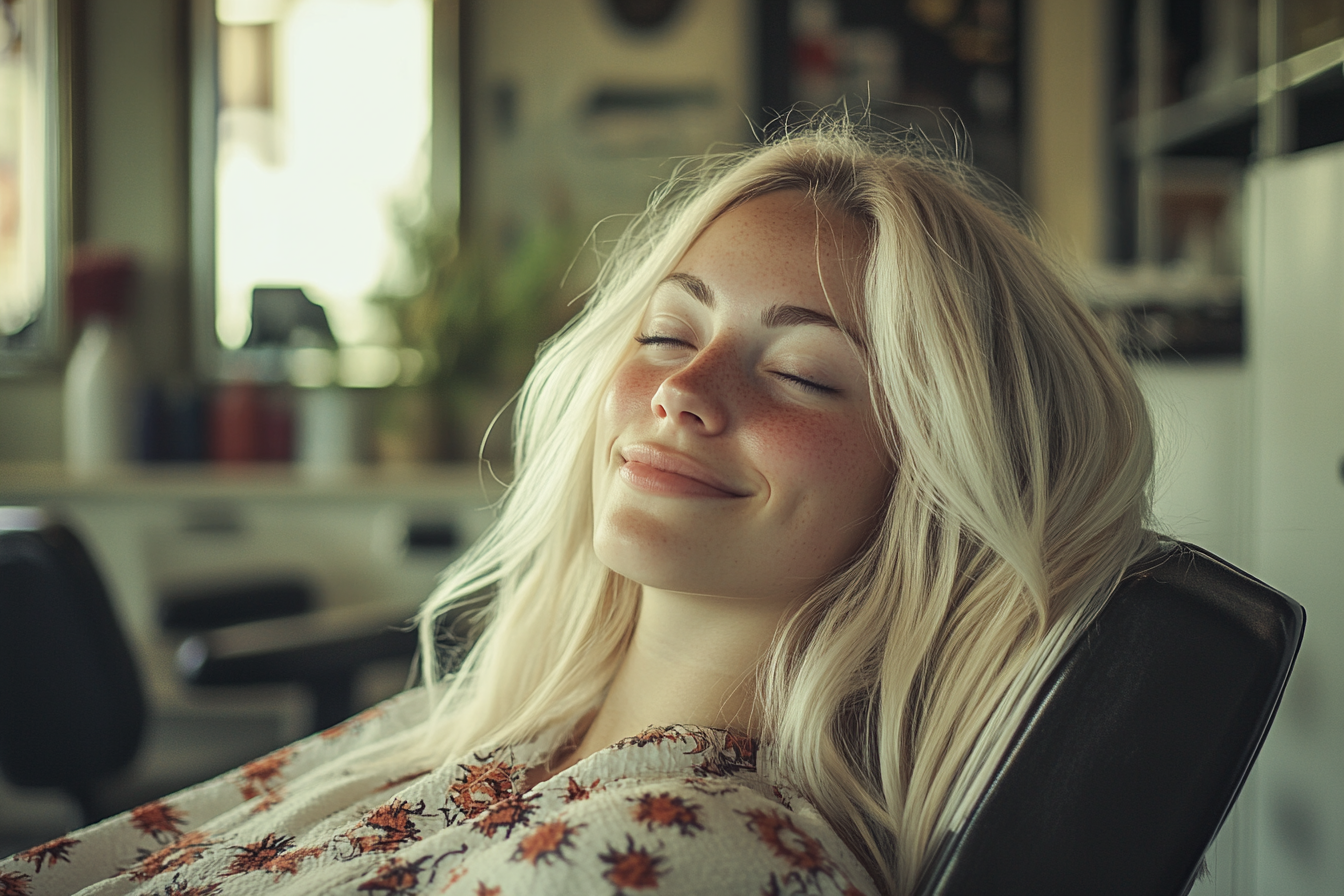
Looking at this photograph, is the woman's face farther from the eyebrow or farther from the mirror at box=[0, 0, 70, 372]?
the mirror at box=[0, 0, 70, 372]

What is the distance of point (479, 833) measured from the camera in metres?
0.67

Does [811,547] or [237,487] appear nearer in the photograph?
[811,547]

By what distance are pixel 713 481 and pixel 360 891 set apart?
14.8 inches

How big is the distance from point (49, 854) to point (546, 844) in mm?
571

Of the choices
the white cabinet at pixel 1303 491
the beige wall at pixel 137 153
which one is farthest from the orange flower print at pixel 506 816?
the beige wall at pixel 137 153

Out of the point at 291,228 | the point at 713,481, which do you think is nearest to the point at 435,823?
the point at 713,481

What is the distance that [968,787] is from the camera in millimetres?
662

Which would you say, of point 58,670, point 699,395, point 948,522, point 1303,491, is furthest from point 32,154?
point 1303,491

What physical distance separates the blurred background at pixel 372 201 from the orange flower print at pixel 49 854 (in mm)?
1371

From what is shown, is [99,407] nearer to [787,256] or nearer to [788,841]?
[787,256]

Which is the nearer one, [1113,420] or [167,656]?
[1113,420]

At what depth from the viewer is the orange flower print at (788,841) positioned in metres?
0.59

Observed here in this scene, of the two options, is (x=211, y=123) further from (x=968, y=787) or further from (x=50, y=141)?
(x=968, y=787)

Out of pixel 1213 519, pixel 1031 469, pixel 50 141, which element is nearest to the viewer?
pixel 1031 469
